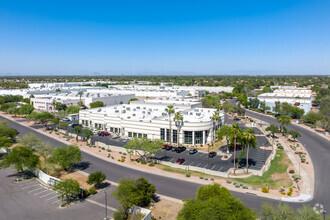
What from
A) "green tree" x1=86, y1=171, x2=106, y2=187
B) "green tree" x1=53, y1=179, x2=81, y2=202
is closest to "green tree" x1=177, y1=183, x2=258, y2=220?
"green tree" x1=53, y1=179, x2=81, y2=202

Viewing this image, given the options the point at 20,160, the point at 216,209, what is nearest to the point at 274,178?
the point at 216,209

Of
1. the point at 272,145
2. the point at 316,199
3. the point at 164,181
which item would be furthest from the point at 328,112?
the point at 164,181

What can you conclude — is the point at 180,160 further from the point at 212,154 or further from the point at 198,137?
the point at 198,137

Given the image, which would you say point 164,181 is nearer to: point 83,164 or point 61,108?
point 83,164

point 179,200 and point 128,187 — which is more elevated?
point 128,187

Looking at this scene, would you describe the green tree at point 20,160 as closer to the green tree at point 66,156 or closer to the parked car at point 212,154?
the green tree at point 66,156

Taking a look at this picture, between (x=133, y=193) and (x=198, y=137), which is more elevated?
(x=133, y=193)

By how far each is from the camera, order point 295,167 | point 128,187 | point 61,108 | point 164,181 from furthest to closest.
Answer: point 61,108
point 295,167
point 164,181
point 128,187
